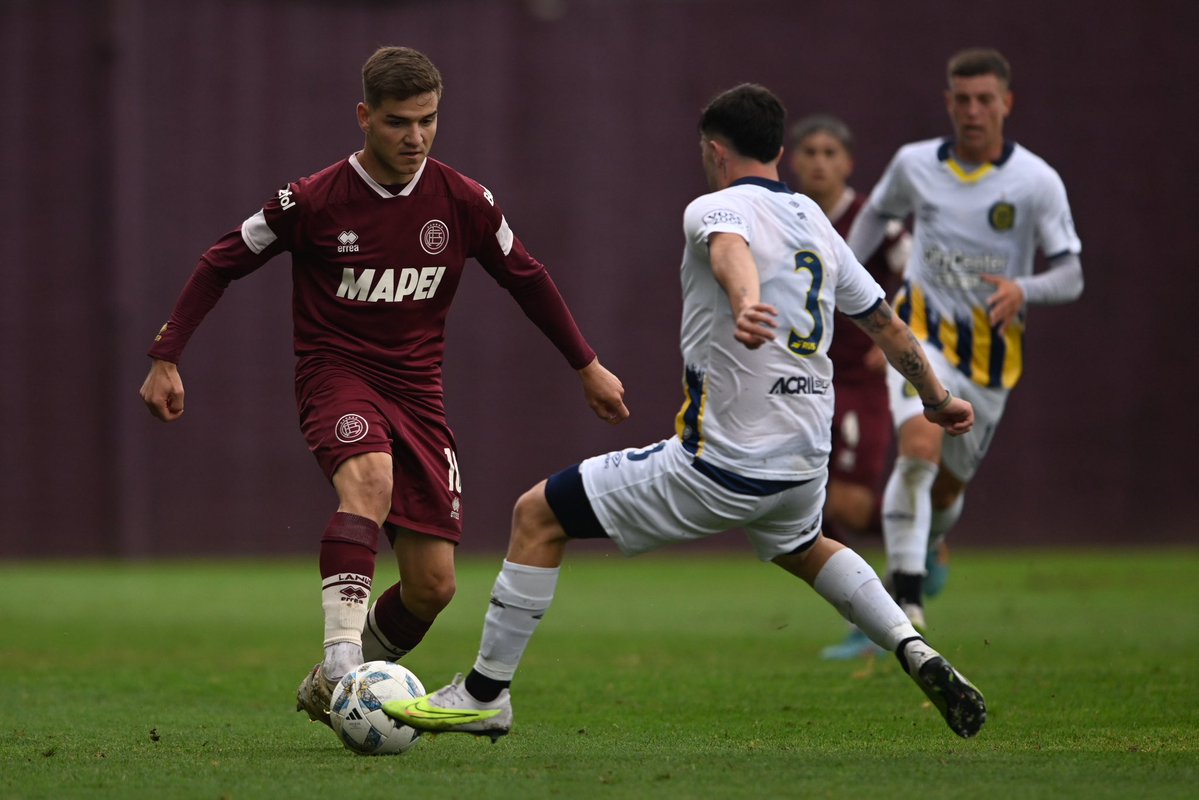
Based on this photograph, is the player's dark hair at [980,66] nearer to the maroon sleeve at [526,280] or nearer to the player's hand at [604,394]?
the maroon sleeve at [526,280]

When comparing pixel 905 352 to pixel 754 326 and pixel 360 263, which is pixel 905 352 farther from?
pixel 360 263

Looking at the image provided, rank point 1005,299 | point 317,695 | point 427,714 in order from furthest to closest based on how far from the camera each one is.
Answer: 1. point 1005,299
2. point 317,695
3. point 427,714

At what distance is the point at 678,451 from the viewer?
4848 mm

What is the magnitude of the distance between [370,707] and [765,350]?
1.53 meters

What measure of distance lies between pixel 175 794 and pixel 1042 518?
459 inches

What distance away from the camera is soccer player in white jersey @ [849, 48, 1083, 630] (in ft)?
24.8

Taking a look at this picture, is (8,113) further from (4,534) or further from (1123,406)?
(1123,406)

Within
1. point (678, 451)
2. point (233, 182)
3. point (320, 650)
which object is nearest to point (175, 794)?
point (678, 451)

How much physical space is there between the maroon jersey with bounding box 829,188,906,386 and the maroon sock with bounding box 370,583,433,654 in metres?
3.38

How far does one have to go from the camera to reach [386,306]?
546 centimetres

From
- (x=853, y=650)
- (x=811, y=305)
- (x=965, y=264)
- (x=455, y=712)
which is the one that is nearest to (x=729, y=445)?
(x=811, y=305)

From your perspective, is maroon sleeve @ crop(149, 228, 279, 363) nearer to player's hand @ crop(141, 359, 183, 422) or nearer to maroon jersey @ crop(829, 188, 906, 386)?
player's hand @ crop(141, 359, 183, 422)

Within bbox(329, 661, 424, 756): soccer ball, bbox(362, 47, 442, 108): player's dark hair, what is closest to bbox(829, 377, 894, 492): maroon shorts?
bbox(362, 47, 442, 108): player's dark hair

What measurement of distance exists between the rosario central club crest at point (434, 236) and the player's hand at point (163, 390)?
0.91 metres
